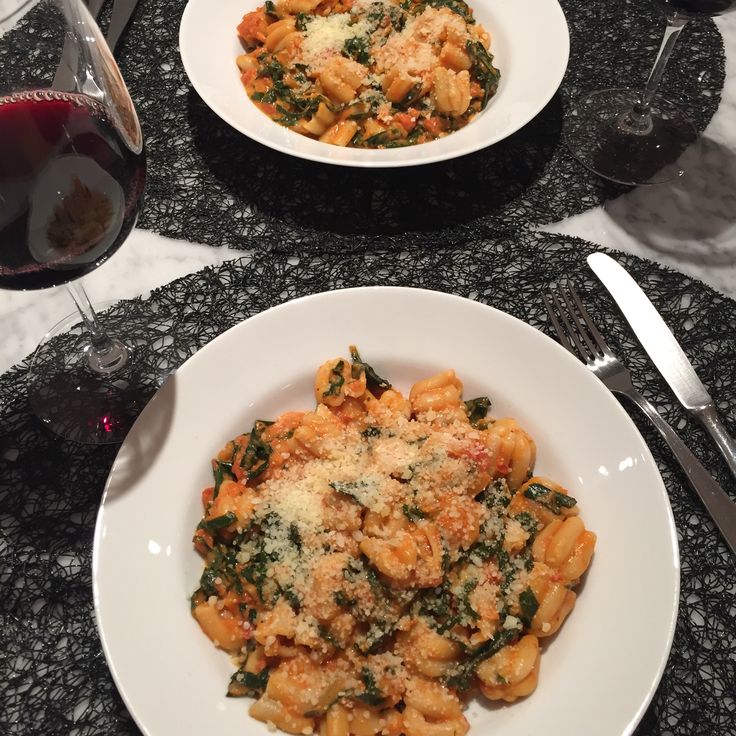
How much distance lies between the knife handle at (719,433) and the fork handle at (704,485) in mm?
76

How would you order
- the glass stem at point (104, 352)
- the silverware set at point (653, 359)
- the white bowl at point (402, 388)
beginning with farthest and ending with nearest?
the glass stem at point (104, 352)
the silverware set at point (653, 359)
the white bowl at point (402, 388)

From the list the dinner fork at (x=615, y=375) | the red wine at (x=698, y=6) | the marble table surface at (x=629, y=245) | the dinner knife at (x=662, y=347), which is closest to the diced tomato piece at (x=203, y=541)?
the marble table surface at (x=629, y=245)

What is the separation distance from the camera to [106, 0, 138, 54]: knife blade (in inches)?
94.7

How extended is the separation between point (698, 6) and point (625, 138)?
482 millimetres

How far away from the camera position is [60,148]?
1.25 m

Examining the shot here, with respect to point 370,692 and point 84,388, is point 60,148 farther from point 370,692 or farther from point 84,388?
point 370,692

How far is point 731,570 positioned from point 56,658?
4.53 feet

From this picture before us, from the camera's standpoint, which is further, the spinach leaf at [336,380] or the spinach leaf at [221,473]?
the spinach leaf at [336,380]

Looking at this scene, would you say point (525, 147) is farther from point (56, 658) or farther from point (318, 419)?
point (56, 658)

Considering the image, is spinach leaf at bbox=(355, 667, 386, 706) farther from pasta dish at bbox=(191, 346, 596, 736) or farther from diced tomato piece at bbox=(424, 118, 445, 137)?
diced tomato piece at bbox=(424, 118, 445, 137)

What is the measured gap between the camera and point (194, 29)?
7.22 ft

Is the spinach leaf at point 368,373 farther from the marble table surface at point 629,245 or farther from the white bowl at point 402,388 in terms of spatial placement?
the marble table surface at point 629,245

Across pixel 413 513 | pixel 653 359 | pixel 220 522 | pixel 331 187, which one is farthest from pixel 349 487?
pixel 331 187

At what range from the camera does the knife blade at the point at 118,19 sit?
2.41 metres
